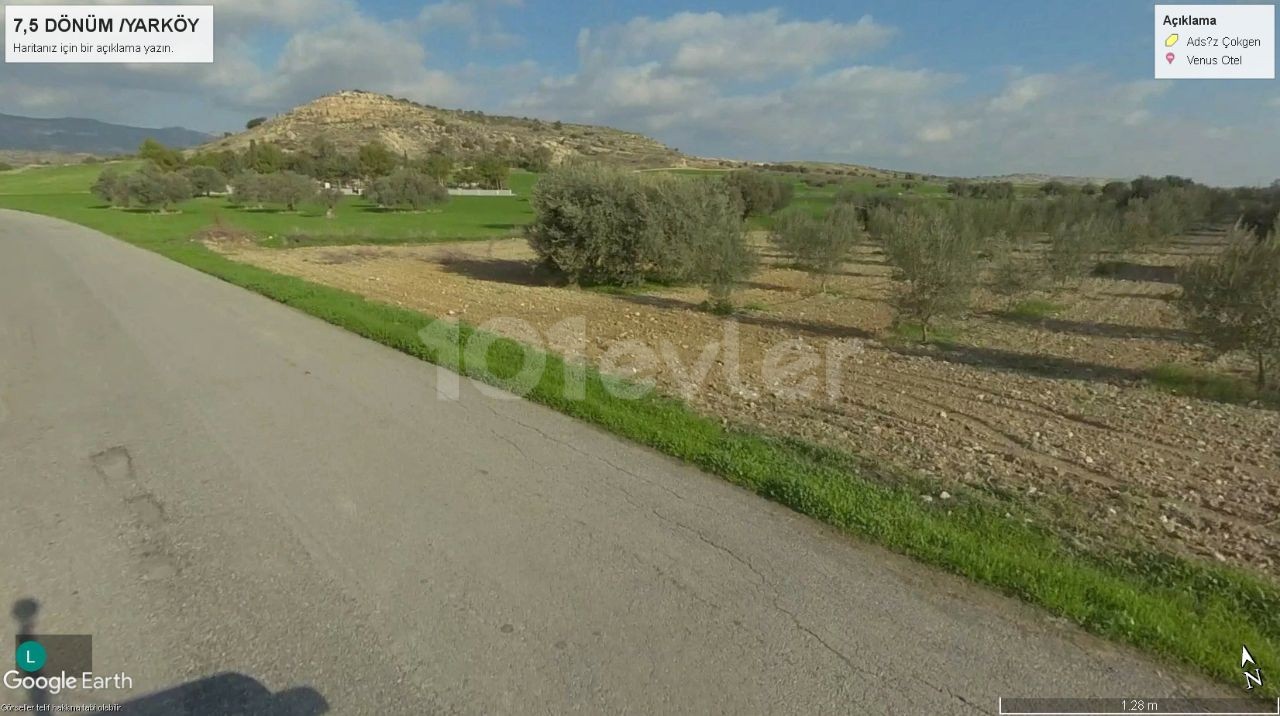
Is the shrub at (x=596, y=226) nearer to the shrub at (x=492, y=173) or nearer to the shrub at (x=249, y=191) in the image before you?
the shrub at (x=249, y=191)

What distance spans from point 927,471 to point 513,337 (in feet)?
25.3

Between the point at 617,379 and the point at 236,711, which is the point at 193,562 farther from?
the point at 617,379

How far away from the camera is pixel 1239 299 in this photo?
349 inches

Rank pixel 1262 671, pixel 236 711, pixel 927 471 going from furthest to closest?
pixel 927 471 → pixel 1262 671 → pixel 236 711

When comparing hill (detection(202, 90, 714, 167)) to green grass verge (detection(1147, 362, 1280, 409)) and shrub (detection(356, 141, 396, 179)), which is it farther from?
green grass verge (detection(1147, 362, 1280, 409))

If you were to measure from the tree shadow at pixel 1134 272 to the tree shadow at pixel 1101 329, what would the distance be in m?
10.6

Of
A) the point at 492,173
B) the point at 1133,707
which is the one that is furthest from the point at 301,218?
the point at 1133,707

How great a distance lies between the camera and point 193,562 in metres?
3.60

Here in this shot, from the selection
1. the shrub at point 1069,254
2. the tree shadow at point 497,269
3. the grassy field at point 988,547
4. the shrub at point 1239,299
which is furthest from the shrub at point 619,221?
the grassy field at point 988,547

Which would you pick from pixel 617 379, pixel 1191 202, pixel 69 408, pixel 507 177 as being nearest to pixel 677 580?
pixel 617 379

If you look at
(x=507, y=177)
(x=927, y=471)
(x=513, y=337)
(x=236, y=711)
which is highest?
(x=507, y=177)

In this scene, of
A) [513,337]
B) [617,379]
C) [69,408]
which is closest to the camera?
[69,408]

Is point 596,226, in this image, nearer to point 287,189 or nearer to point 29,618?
point 29,618

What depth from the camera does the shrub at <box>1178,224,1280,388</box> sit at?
8.55 meters
